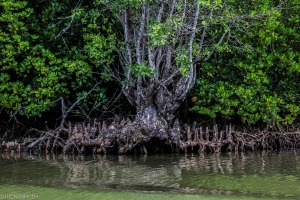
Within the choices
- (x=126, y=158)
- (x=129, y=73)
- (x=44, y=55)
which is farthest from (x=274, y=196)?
(x=44, y=55)

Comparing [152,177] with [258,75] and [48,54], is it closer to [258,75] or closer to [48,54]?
[258,75]

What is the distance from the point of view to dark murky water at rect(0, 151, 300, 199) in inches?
213

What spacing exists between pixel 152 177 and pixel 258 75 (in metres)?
4.09

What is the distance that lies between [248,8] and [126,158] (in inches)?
162

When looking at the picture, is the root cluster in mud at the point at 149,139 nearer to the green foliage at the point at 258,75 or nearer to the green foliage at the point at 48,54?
the green foliage at the point at 258,75

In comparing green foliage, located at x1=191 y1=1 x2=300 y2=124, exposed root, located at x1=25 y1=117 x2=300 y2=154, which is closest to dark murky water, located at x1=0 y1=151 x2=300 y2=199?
exposed root, located at x1=25 y1=117 x2=300 y2=154

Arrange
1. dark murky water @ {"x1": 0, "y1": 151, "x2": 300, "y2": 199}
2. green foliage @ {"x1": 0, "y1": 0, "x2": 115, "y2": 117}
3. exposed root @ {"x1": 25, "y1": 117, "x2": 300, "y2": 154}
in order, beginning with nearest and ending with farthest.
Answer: dark murky water @ {"x1": 0, "y1": 151, "x2": 300, "y2": 199} < exposed root @ {"x1": 25, "y1": 117, "x2": 300, "y2": 154} < green foliage @ {"x1": 0, "y1": 0, "x2": 115, "y2": 117}

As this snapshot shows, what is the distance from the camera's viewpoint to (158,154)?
9.30 meters

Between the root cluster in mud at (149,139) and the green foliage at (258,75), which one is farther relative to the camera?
the green foliage at (258,75)

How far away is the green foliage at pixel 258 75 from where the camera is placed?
30.9 feet

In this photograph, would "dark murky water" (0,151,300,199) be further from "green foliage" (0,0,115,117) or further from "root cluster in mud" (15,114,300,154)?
"green foliage" (0,0,115,117)

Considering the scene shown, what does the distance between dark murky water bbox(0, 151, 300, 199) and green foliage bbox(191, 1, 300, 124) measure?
43.6 inches

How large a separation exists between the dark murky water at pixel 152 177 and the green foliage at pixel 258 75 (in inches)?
43.6

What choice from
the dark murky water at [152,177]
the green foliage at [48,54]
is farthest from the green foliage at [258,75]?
the green foliage at [48,54]
